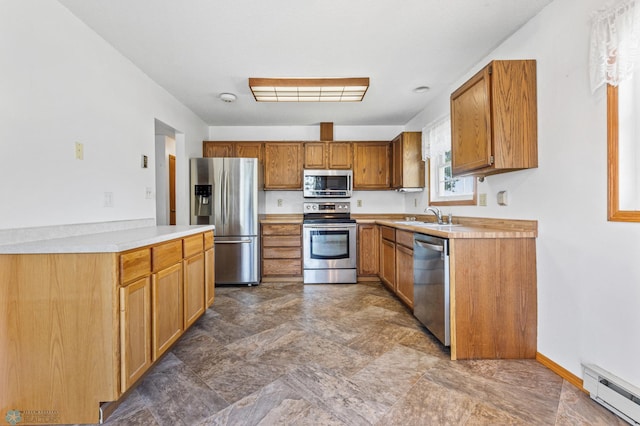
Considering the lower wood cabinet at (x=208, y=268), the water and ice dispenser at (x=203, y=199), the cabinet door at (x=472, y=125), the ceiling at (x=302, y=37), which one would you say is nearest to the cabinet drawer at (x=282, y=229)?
the water and ice dispenser at (x=203, y=199)

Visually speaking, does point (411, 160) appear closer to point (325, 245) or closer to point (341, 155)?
point (341, 155)

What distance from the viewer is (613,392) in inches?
57.1

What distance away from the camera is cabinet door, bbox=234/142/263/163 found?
14.4ft

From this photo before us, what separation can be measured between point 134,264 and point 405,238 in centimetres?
233

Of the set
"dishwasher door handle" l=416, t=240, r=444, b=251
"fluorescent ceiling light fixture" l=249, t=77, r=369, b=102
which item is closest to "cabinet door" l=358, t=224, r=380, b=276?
"dishwasher door handle" l=416, t=240, r=444, b=251

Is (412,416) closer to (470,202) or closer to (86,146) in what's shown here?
(470,202)

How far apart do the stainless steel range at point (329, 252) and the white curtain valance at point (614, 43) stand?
2.90 meters

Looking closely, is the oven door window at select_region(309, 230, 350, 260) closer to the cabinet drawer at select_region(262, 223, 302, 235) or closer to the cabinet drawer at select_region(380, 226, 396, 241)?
the cabinet drawer at select_region(262, 223, 302, 235)

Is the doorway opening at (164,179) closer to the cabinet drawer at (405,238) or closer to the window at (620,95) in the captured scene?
the cabinet drawer at (405,238)

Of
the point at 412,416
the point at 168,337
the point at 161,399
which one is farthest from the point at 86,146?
the point at 412,416

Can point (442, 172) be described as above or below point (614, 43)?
below

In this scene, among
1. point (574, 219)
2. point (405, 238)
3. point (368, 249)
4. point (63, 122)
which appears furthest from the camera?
point (368, 249)

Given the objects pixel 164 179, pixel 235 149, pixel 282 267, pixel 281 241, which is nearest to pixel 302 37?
pixel 235 149

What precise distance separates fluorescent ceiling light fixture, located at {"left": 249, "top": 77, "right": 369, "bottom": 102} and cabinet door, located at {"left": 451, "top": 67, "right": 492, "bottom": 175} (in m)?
0.97
